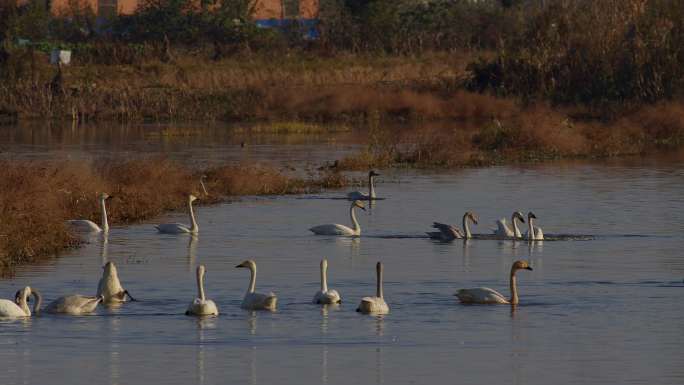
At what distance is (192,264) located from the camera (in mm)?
23922

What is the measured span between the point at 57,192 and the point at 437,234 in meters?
6.61

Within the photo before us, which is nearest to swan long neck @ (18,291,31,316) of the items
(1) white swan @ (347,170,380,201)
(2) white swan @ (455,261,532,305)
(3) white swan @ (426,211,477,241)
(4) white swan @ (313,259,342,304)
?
(4) white swan @ (313,259,342,304)

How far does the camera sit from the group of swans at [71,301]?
18.4 metres

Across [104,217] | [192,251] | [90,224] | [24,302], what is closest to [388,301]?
[24,302]

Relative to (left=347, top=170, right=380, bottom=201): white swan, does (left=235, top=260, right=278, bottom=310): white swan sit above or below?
below

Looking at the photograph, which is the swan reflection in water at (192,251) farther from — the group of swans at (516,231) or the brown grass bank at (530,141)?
the brown grass bank at (530,141)

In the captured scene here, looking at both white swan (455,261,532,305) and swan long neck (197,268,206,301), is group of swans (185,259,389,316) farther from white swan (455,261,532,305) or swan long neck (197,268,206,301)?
→ white swan (455,261,532,305)

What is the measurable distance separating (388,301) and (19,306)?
4.64 m

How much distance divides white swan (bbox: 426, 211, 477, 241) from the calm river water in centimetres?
23

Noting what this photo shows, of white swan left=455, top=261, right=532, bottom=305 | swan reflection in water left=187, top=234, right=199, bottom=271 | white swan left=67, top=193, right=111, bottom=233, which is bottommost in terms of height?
swan reflection in water left=187, top=234, right=199, bottom=271

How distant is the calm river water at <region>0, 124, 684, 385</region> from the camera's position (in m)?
15.9

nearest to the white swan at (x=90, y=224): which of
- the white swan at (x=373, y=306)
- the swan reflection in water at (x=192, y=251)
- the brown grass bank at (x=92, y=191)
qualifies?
the brown grass bank at (x=92, y=191)

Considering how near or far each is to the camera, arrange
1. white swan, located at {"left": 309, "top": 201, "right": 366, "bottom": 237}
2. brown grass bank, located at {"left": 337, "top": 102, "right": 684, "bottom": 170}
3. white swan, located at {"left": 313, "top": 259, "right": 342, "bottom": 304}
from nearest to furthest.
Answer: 1. white swan, located at {"left": 313, "top": 259, "right": 342, "bottom": 304}
2. white swan, located at {"left": 309, "top": 201, "right": 366, "bottom": 237}
3. brown grass bank, located at {"left": 337, "top": 102, "right": 684, "bottom": 170}

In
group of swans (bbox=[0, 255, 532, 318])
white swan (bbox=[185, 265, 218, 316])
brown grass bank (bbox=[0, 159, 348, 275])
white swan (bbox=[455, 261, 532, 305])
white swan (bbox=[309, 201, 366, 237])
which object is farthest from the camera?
white swan (bbox=[309, 201, 366, 237])
